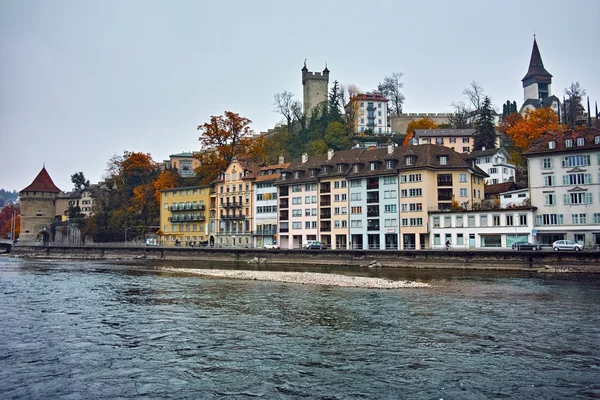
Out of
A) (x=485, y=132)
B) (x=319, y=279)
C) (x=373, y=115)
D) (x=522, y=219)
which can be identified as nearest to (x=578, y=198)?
(x=522, y=219)

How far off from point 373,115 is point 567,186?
71965 millimetres

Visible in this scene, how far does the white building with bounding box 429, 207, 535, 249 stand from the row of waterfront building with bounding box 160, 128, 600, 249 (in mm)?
111

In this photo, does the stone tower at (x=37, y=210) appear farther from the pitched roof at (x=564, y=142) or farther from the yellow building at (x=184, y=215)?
the pitched roof at (x=564, y=142)

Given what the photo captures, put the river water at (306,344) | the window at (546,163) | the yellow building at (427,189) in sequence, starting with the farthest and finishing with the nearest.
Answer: the yellow building at (427,189) < the window at (546,163) < the river water at (306,344)

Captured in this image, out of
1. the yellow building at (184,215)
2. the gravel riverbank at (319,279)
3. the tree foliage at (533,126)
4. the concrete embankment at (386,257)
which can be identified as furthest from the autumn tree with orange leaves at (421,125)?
the gravel riverbank at (319,279)

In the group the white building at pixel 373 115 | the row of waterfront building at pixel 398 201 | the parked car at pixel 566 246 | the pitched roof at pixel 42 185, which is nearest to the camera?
the parked car at pixel 566 246

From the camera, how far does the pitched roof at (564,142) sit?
185 feet

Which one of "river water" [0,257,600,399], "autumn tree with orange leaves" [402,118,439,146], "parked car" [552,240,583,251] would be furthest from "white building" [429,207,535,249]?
"autumn tree with orange leaves" [402,118,439,146]

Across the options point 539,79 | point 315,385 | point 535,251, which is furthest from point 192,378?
point 539,79

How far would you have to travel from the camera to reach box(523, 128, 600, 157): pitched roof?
5628 cm

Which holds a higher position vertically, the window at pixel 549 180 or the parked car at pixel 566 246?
the window at pixel 549 180

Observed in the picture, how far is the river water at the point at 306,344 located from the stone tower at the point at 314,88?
324 ft

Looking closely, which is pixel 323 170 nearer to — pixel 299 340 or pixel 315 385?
pixel 299 340

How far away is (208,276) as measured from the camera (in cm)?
4966
